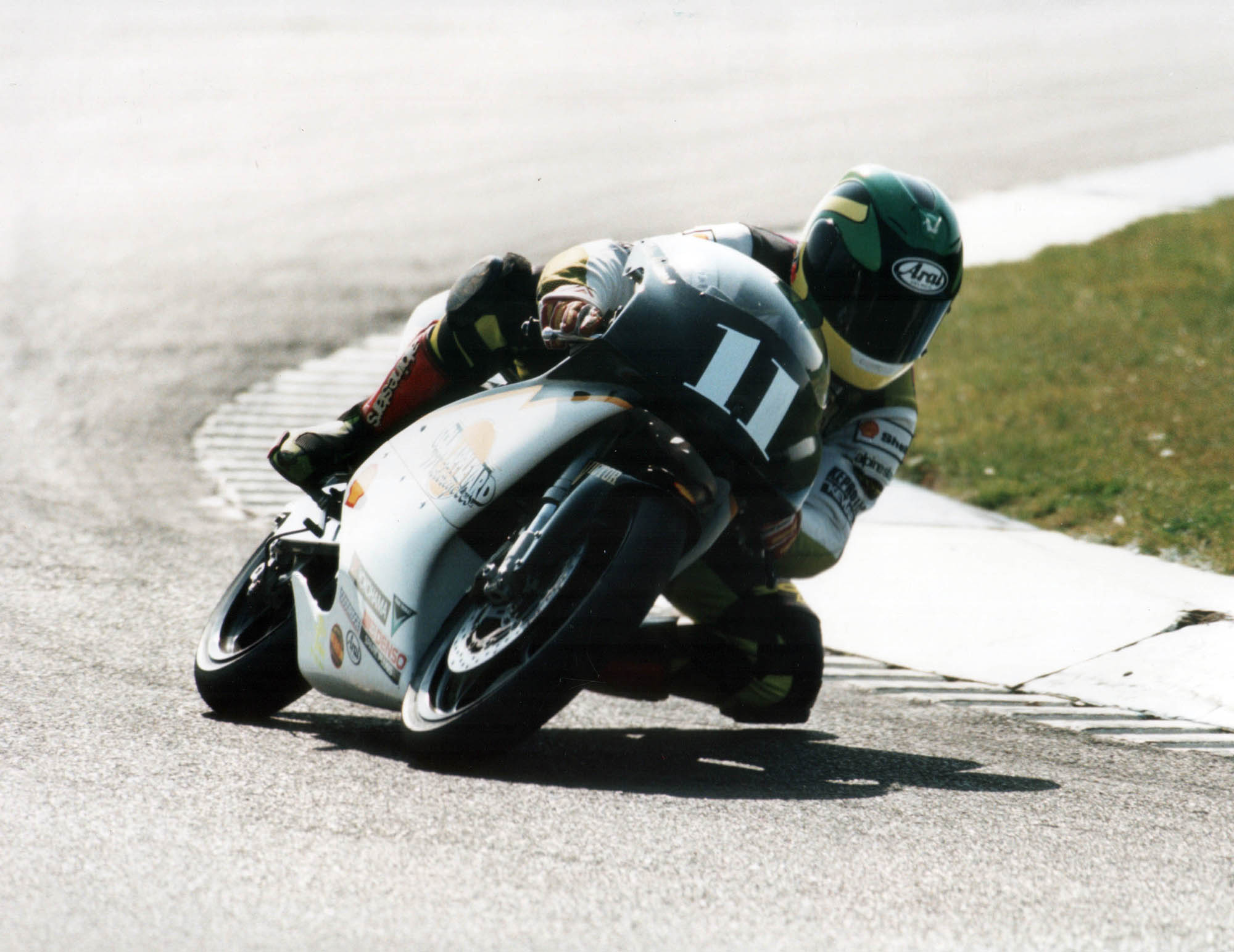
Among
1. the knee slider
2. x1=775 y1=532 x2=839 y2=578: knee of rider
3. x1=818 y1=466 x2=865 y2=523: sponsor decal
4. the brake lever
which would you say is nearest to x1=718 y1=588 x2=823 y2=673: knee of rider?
the knee slider

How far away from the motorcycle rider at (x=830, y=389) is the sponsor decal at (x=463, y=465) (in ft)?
1.01

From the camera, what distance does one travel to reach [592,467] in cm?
379

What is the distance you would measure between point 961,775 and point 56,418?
6.68 m

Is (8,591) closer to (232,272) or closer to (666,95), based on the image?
(232,272)

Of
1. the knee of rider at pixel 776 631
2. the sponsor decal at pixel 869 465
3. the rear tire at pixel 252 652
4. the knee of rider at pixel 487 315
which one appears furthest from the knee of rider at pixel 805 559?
the rear tire at pixel 252 652

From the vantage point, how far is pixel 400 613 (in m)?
4.01

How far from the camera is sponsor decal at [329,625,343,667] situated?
4.25m

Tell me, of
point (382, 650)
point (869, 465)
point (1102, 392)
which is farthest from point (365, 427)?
point (1102, 392)

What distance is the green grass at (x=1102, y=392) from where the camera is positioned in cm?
776

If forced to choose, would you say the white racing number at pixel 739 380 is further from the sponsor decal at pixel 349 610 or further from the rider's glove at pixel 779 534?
the sponsor decal at pixel 349 610

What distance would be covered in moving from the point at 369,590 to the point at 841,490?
1.76 m

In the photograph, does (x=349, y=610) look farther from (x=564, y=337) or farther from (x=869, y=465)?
(x=869, y=465)

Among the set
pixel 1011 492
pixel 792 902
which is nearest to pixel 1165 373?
pixel 1011 492

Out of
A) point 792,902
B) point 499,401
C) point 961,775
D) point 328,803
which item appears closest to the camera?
point 792,902
